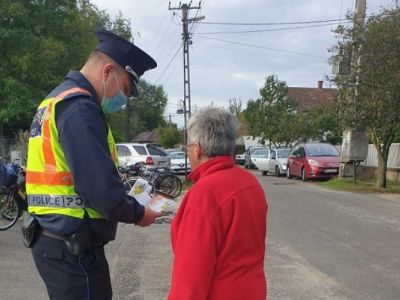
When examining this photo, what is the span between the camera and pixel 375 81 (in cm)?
1706

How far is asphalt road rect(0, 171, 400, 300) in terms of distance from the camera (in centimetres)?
596

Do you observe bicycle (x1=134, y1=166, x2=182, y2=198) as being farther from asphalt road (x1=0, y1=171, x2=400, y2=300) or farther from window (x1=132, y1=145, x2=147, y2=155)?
window (x1=132, y1=145, x2=147, y2=155)

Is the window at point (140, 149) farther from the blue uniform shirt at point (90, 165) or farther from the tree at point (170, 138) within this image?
the tree at point (170, 138)

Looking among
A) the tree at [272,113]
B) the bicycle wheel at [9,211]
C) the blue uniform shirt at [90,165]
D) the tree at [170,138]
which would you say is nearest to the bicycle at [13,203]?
the bicycle wheel at [9,211]

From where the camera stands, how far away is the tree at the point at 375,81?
1633 cm

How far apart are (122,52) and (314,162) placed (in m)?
20.2

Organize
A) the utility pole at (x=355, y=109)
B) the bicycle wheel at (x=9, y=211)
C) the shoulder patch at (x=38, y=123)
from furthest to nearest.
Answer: the utility pole at (x=355, y=109) < the bicycle wheel at (x=9, y=211) < the shoulder patch at (x=38, y=123)

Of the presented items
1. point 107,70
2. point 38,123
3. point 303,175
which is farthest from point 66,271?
point 303,175

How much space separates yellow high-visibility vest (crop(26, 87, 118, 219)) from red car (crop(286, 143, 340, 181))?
20.1 meters

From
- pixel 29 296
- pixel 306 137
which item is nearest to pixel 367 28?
pixel 29 296

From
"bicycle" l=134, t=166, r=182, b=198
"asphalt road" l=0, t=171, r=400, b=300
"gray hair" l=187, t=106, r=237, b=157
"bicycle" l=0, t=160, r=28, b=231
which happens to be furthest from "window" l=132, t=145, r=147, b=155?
"gray hair" l=187, t=106, r=237, b=157

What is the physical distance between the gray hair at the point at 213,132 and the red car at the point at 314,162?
20006mm

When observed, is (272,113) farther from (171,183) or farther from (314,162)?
(171,183)

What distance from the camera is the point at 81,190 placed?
100.0 inches
